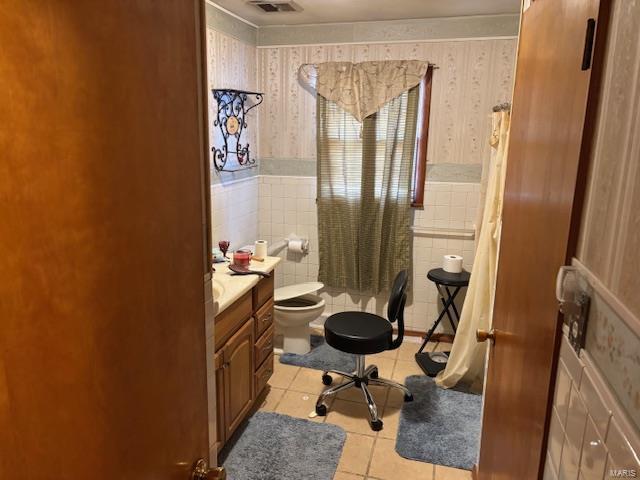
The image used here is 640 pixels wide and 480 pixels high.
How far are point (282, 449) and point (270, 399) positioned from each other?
50cm

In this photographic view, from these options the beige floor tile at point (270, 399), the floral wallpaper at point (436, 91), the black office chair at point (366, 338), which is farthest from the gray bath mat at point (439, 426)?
the floral wallpaper at point (436, 91)

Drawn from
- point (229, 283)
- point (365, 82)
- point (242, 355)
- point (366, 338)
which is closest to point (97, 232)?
point (229, 283)

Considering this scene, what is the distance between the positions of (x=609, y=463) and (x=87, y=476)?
75 centimetres

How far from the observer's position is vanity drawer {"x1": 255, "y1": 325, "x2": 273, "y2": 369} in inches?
108

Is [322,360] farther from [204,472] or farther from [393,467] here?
[204,472]

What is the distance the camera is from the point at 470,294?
2.97 m

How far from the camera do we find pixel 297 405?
2914 mm

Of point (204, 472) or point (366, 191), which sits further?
point (366, 191)

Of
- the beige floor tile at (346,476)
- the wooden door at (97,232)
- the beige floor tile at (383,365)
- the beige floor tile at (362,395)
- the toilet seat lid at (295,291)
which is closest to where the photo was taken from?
the wooden door at (97,232)

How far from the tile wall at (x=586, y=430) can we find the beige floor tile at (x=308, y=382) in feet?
7.21

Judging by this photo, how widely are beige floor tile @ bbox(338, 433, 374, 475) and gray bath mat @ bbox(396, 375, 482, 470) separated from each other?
166 millimetres

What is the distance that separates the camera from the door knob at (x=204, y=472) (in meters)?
1.03

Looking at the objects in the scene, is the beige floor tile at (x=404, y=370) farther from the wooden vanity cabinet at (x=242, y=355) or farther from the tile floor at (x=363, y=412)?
the wooden vanity cabinet at (x=242, y=355)

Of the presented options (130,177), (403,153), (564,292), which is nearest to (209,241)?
(130,177)
